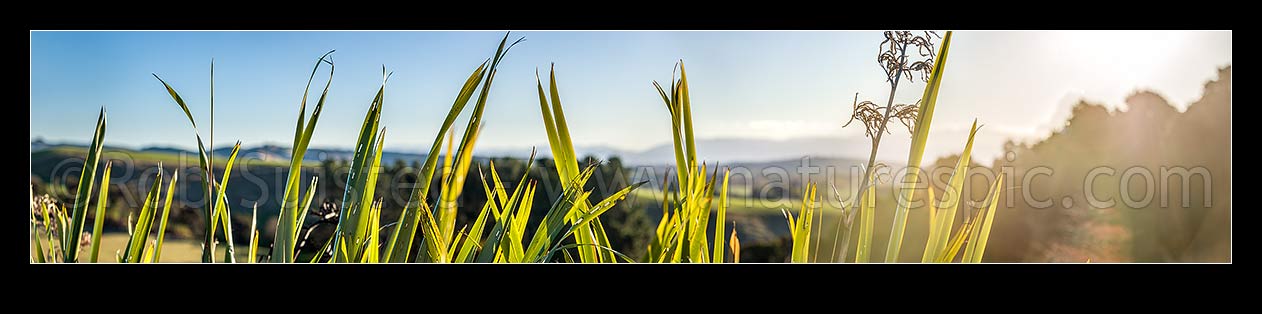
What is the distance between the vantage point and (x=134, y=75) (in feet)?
8.10
